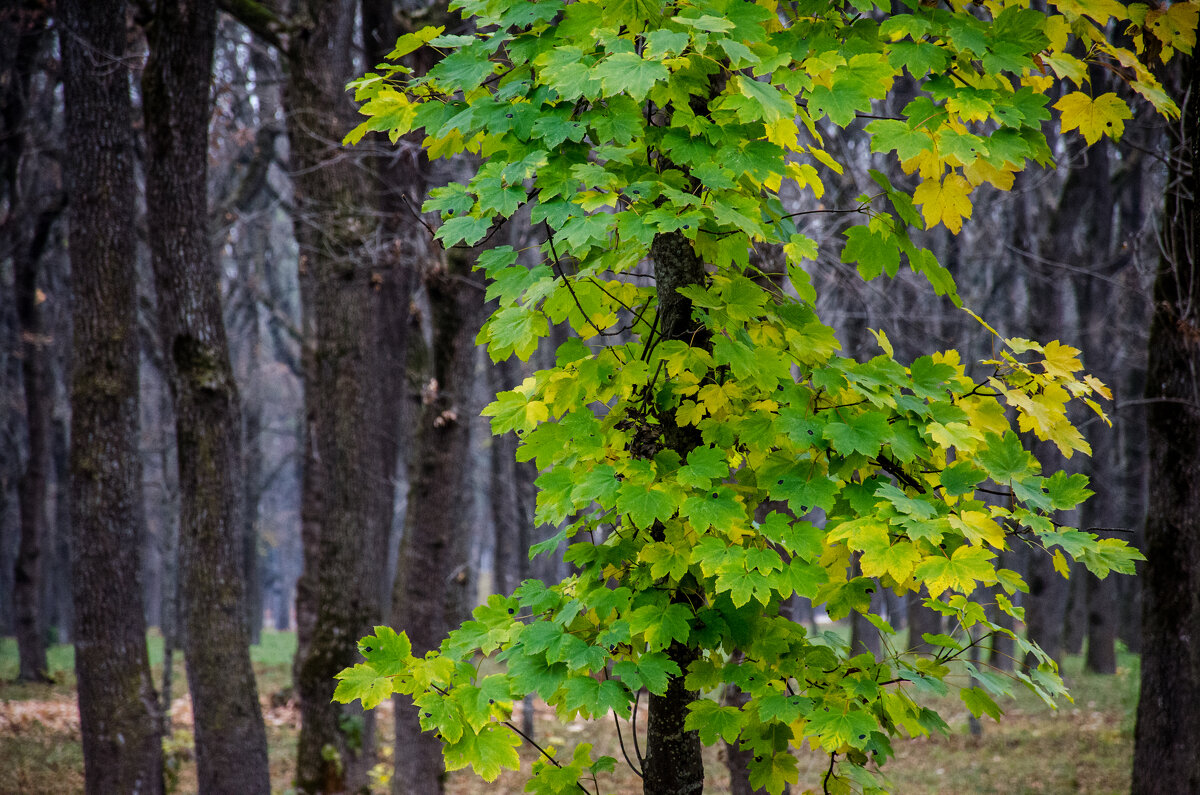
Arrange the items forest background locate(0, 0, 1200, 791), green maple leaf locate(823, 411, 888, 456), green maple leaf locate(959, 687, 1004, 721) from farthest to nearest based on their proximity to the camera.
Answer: forest background locate(0, 0, 1200, 791), green maple leaf locate(959, 687, 1004, 721), green maple leaf locate(823, 411, 888, 456)

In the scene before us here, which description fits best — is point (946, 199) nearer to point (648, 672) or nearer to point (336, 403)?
point (648, 672)

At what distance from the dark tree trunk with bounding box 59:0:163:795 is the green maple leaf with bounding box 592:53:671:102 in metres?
6.29

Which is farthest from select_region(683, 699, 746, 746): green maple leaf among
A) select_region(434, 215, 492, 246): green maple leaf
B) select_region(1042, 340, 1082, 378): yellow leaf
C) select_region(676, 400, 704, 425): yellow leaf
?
select_region(434, 215, 492, 246): green maple leaf

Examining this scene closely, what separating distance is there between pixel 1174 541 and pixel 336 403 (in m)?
6.37

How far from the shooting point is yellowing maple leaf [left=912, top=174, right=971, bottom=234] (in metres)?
2.64

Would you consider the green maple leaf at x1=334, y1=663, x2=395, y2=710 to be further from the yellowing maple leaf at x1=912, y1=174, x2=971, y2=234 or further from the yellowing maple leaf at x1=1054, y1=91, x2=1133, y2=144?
the yellowing maple leaf at x1=1054, y1=91, x2=1133, y2=144

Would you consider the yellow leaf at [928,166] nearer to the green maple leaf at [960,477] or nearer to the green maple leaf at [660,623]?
the green maple leaf at [960,477]

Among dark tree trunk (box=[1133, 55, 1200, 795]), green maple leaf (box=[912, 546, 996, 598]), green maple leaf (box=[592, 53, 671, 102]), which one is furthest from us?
dark tree trunk (box=[1133, 55, 1200, 795])

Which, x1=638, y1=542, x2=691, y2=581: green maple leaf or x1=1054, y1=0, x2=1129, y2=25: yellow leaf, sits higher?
x1=1054, y1=0, x2=1129, y2=25: yellow leaf

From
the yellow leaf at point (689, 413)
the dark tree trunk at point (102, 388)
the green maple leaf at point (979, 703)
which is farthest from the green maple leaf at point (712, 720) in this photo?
the dark tree trunk at point (102, 388)

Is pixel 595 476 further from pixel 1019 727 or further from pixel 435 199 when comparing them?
pixel 1019 727

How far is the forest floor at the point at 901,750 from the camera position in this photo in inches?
362

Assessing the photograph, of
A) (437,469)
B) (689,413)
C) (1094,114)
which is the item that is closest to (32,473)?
(437,469)

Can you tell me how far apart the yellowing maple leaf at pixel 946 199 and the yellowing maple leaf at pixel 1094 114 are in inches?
13.4
